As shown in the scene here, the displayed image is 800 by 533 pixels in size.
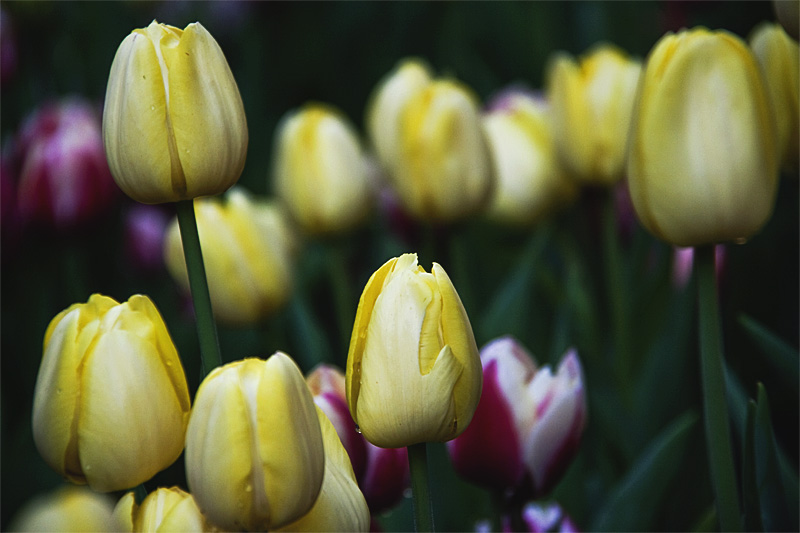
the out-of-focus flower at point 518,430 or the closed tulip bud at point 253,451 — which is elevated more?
the closed tulip bud at point 253,451

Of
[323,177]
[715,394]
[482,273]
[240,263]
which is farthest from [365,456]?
[482,273]

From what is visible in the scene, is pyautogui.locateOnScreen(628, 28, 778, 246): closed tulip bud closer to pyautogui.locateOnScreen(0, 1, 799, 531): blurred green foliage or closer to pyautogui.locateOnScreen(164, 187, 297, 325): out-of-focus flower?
pyautogui.locateOnScreen(0, 1, 799, 531): blurred green foliage

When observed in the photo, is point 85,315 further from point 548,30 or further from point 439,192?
point 548,30

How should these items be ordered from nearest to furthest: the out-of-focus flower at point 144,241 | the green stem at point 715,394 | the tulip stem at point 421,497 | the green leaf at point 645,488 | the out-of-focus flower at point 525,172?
1. the tulip stem at point 421,497
2. the green stem at point 715,394
3. the green leaf at point 645,488
4. the out-of-focus flower at point 525,172
5. the out-of-focus flower at point 144,241

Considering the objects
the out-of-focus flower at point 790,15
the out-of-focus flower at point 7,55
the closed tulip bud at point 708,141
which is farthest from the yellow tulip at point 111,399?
the out-of-focus flower at point 7,55

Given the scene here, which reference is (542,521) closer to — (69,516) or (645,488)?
(645,488)

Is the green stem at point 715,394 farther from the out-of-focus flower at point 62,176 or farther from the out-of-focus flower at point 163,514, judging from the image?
the out-of-focus flower at point 62,176
